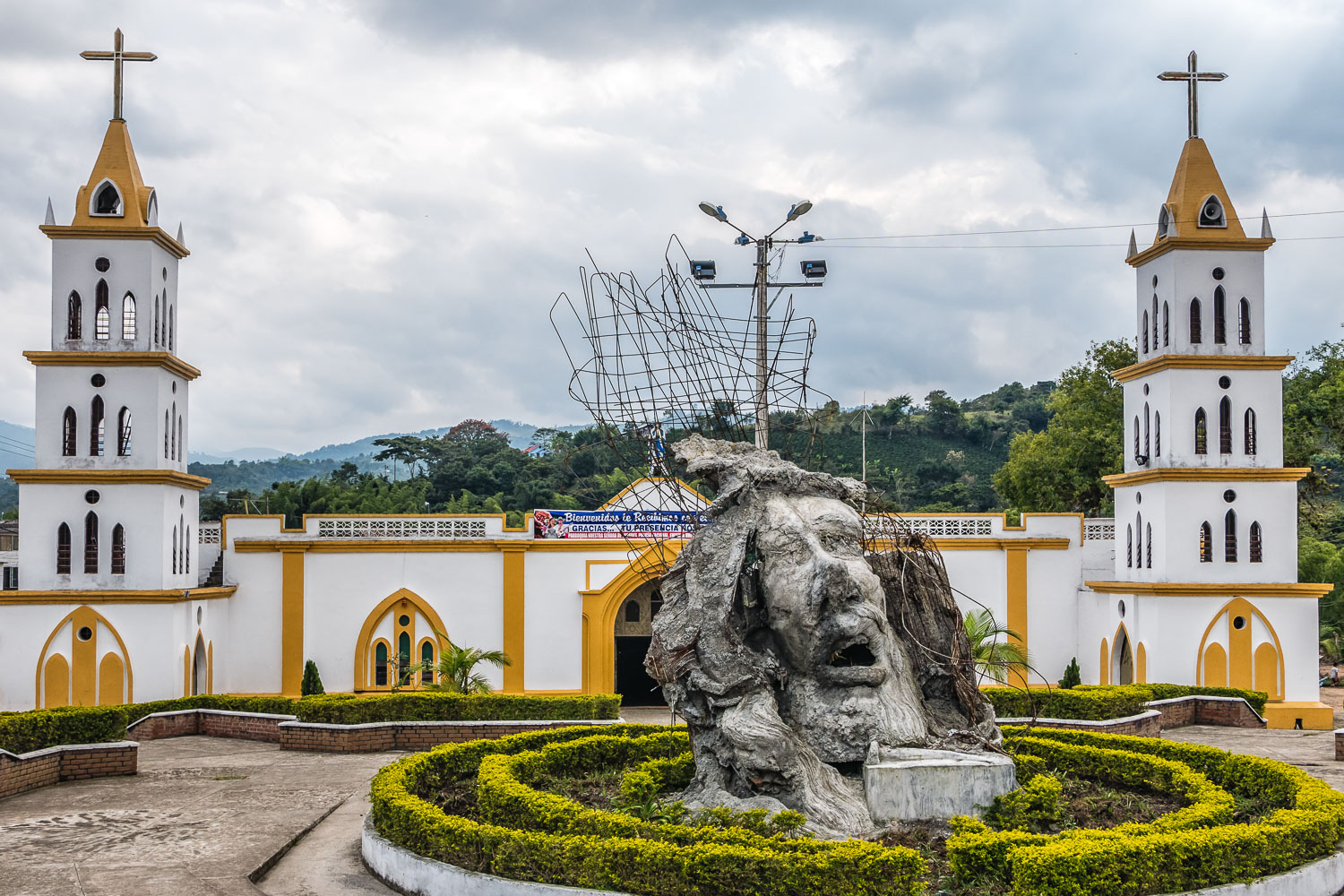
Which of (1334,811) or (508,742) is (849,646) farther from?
(508,742)

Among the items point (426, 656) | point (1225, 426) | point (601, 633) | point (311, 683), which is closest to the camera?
point (1225, 426)

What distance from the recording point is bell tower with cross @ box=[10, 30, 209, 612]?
76.3 feet

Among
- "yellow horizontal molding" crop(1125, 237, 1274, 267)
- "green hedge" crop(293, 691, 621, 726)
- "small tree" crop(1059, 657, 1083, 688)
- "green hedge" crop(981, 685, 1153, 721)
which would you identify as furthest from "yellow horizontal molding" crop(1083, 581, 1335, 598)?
"green hedge" crop(293, 691, 621, 726)

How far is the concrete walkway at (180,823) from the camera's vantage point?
1171 centimetres

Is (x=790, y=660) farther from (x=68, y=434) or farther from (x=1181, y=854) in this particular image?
(x=68, y=434)

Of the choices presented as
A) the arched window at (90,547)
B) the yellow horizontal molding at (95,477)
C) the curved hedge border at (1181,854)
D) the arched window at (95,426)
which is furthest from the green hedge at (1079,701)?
the arched window at (95,426)

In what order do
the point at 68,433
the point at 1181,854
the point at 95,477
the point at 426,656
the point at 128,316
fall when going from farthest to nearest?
1. the point at 426,656
2. the point at 128,316
3. the point at 68,433
4. the point at 95,477
5. the point at 1181,854

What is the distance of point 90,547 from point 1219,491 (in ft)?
73.6

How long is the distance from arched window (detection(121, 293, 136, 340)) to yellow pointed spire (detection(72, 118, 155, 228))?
1.41 metres

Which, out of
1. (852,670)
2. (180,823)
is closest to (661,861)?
(852,670)

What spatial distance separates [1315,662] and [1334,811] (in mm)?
14529

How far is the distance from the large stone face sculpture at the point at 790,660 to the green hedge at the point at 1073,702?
30.2 ft

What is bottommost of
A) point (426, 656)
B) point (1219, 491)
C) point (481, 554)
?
point (426, 656)

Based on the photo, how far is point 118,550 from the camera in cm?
2342
